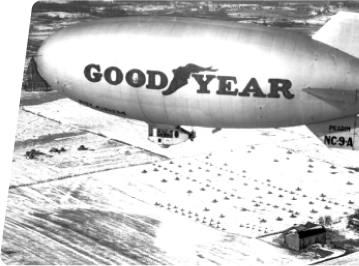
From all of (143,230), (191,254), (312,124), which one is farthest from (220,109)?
(143,230)

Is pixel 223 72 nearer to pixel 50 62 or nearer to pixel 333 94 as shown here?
pixel 333 94

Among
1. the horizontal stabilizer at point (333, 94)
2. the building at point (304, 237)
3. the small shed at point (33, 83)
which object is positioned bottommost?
the building at point (304, 237)

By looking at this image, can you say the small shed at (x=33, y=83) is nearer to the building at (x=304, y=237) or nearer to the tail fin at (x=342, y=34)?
the building at (x=304, y=237)

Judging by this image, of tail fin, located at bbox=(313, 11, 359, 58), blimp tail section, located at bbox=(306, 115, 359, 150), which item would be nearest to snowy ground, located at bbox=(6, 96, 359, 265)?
blimp tail section, located at bbox=(306, 115, 359, 150)

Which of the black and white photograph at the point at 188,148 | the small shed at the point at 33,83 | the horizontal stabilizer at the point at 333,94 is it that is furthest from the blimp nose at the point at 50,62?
the small shed at the point at 33,83

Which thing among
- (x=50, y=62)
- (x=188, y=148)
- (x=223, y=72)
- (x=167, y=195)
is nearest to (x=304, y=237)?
(x=167, y=195)

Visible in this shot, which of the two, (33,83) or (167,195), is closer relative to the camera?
(167,195)
